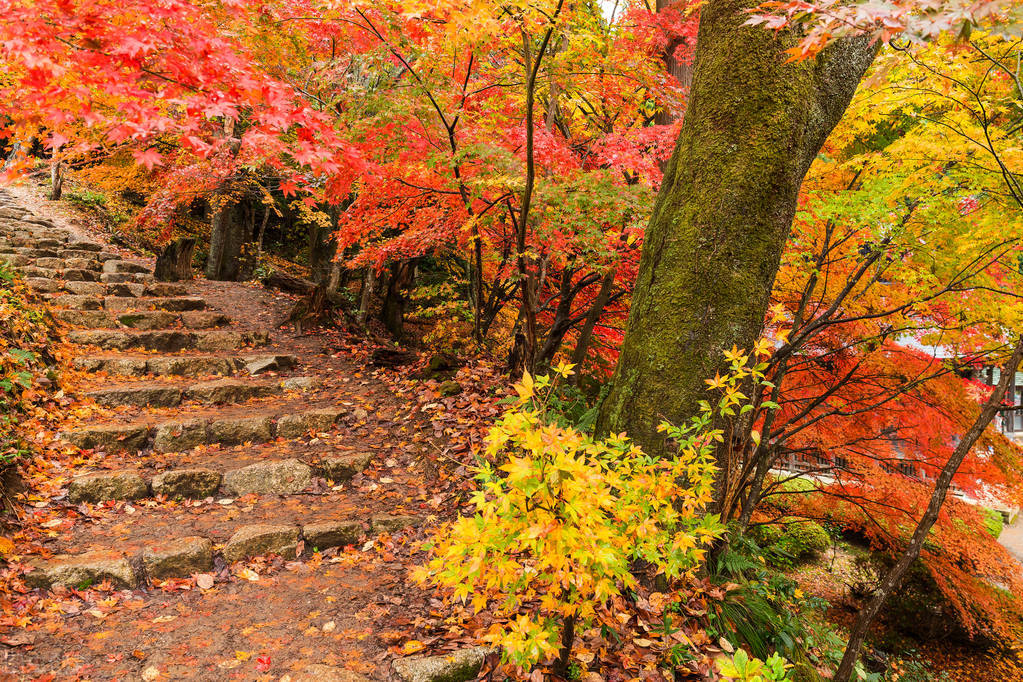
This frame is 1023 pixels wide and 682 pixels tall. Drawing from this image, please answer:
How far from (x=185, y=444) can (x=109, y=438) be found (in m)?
0.62

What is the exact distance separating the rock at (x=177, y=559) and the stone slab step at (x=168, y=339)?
4.41 metres

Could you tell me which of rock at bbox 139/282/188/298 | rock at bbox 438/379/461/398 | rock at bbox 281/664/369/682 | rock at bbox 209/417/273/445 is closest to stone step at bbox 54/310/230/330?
rock at bbox 139/282/188/298

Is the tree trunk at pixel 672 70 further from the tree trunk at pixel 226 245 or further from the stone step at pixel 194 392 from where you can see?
the tree trunk at pixel 226 245

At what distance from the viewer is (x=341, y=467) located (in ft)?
16.9

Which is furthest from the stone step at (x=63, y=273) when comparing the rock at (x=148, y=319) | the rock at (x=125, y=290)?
the rock at (x=148, y=319)

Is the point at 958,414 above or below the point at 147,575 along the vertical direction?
above

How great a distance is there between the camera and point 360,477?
17.0 feet

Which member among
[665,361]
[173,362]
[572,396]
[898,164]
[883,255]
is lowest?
[173,362]

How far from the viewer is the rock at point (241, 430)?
5.43 m

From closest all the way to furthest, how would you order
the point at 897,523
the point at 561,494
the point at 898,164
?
the point at 561,494 → the point at 898,164 → the point at 897,523

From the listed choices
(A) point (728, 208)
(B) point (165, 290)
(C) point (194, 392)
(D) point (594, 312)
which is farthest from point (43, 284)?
(A) point (728, 208)

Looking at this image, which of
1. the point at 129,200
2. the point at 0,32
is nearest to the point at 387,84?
the point at 0,32

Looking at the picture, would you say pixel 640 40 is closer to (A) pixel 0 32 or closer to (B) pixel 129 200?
(A) pixel 0 32

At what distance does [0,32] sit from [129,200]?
16.2 m
